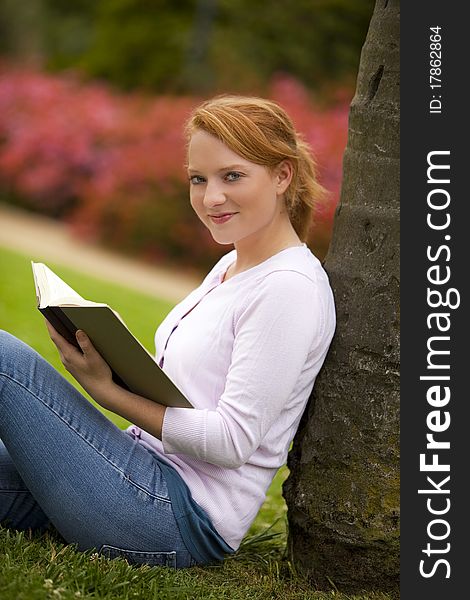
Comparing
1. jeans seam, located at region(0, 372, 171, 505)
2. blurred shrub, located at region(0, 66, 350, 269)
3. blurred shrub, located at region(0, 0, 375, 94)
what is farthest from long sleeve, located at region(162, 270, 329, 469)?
blurred shrub, located at region(0, 0, 375, 94)

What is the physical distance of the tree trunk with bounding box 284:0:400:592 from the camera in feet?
9.27

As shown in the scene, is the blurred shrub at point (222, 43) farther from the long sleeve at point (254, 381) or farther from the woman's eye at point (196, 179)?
the long sleeve at point (254, 381)

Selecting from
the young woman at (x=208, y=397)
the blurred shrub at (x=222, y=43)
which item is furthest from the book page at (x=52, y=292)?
the blurred shrub at (x=222, y=43)

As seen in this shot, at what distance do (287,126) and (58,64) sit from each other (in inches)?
552

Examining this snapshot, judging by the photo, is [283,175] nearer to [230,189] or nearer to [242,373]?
[230,189]

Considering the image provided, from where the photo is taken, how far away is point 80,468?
2674mm

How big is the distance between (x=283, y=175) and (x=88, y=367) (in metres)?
0.75

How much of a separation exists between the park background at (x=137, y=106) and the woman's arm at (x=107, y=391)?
172 cm

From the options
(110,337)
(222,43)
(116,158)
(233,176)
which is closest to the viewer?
(110,337)

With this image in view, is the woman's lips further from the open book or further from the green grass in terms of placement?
the green grass

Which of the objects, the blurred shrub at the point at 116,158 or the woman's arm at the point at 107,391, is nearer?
the woman's arm at the point at 107,391

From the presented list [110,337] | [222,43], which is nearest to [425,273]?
[110,337]

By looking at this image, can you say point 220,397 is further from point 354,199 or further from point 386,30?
point 386,30

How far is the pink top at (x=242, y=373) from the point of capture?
2.58 metres
